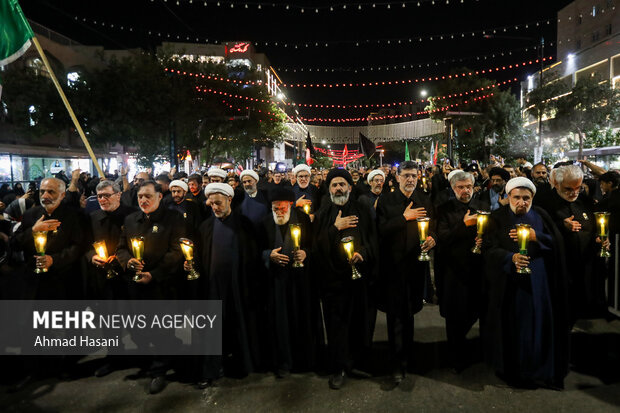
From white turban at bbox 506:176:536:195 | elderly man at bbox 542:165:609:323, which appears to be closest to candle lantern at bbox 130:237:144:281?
white turban at bbox 506:176:536:195

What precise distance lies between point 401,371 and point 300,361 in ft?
3.65

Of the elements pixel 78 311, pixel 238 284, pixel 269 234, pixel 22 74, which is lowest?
pixel 78 311

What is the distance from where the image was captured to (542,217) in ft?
15.2

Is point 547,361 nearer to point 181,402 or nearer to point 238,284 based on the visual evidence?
point 238,284

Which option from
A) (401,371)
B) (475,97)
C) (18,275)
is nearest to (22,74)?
(18,275)

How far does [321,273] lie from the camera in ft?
16.1

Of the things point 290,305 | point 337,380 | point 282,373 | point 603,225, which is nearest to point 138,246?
point 290,305

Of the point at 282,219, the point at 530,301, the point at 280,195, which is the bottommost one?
the point at 530,301

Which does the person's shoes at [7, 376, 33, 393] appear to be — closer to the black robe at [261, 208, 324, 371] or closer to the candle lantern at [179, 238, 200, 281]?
the candle lantern at [179, 238, 200, 281]

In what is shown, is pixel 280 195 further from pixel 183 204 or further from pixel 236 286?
pixel 183 204

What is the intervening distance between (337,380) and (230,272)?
5.26ft

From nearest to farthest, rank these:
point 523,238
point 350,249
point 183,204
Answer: point 523,238 → point 350,249 → point 183,204

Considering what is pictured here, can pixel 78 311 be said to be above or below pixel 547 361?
above

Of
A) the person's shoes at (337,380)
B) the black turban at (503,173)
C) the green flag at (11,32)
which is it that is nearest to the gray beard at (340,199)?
the person's shoes at (337,380)
